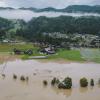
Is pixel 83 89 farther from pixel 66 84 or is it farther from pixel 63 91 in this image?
pixel 63 91

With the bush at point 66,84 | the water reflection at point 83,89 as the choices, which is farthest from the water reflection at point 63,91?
the water reflection at point 83,89

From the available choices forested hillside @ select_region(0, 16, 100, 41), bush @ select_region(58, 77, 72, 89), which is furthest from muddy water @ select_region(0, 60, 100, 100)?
forested hillside @ select_region(0, 16, 100, 41)

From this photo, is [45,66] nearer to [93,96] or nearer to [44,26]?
[93,96]

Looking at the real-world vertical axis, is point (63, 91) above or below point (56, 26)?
above

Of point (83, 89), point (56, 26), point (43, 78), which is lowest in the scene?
point (56, 26)

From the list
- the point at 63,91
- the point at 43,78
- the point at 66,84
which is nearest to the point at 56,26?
the point at 43,78

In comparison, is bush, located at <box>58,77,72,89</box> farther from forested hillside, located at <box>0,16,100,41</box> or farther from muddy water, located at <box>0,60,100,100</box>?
forested hillside, located at <box>0,16,100,41</box>

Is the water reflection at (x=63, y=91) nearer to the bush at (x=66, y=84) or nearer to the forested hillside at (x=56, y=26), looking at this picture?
the bush at (x=66, y=84)

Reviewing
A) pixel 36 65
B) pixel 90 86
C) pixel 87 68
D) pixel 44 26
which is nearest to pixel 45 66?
pixel 36 65
